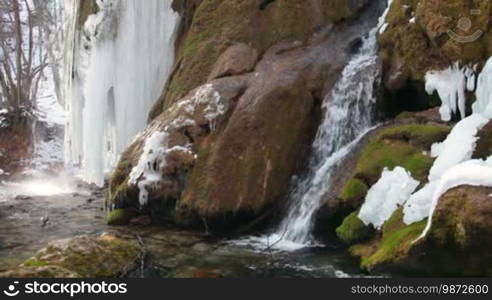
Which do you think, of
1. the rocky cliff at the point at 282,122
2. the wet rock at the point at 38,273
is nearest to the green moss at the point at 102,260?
the wet rock at the point at 38,273

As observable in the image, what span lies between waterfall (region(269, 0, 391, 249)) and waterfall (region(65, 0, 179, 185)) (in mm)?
6680

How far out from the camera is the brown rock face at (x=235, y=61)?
13.1 meters

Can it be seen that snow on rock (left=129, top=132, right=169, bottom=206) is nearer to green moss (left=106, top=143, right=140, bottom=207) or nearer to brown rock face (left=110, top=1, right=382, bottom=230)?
brown rock face (left=110, top=1, right=382, bottom=230)

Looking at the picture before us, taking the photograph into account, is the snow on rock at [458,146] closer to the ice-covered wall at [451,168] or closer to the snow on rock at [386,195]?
the ice-covered wall at [451,168]

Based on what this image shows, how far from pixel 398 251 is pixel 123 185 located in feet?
20.2

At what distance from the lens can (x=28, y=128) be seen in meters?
26.3

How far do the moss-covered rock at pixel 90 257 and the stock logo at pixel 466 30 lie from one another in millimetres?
6635

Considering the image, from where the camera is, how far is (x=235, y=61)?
43.5 ft

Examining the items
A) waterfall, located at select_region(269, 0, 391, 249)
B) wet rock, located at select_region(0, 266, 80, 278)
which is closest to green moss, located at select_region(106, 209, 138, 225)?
waterfall, located at select_region(269, 0, 391, 249)

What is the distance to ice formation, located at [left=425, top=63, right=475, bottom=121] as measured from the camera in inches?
402

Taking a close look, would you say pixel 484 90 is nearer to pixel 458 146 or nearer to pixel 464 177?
pixel 458 146

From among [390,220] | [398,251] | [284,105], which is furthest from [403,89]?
[398,251]

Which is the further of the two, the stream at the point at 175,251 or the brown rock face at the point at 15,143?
the brown rock face at the point at 15,143

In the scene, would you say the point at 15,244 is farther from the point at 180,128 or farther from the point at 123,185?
the point at 180,128
